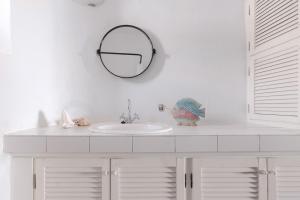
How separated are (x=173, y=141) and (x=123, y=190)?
0.40 metres

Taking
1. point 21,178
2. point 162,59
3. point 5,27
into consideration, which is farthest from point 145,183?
point 5,27

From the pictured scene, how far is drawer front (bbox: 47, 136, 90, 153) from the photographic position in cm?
144

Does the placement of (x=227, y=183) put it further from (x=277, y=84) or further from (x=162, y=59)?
(x=162, y=59)

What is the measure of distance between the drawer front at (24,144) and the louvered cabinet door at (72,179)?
0.08m

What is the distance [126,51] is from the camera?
81.2 inches

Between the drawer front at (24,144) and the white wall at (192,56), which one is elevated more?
the white wall at (192,56)

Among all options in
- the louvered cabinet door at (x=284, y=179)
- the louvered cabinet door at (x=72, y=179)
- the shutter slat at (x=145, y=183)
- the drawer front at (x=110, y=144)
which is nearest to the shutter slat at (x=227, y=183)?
the louvered cabinet door at (x=284, y=179)

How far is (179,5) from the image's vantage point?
209 cm

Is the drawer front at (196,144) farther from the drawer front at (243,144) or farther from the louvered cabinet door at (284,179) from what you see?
the louvered cabinet door at (284,179)

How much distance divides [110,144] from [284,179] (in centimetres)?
102

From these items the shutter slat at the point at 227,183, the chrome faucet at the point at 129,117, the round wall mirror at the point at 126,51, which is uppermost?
the round wall mirror at the point at 126,51

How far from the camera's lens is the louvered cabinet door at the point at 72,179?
146 centimetres

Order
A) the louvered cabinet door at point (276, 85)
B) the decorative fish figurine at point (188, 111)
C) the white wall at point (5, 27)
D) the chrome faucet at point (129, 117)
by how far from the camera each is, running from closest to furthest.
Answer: the white wall at point (5, 27) → the louvered cabinet door at point (276, 85) → the decorative fish figurine at point (188, 111) → the chrome faucet at point (129, 117)

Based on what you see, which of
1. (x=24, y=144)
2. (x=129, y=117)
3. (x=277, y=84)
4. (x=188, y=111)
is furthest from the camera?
(x=129, y=117)
